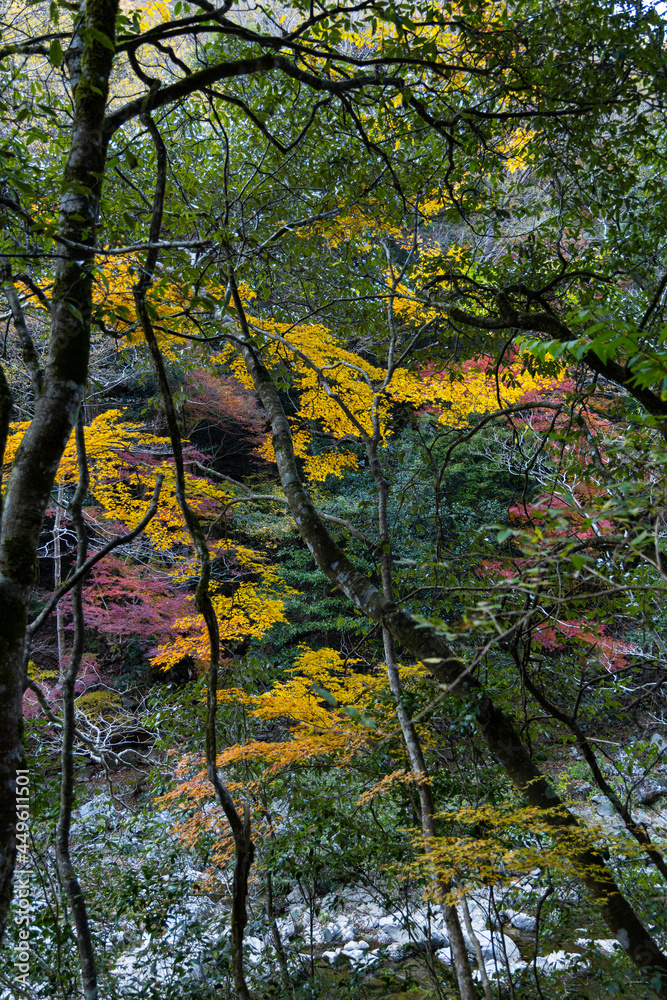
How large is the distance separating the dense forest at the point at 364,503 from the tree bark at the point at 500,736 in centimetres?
1

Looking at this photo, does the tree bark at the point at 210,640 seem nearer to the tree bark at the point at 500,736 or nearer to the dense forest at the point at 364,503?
the dense forest at the point at 364,503

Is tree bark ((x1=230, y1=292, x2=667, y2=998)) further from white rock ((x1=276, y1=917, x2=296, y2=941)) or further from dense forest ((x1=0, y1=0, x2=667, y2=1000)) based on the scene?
white rock ((x1=276, y1=917, x2=296, y2=941))

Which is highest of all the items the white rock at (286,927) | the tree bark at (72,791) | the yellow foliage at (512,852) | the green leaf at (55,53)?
the green leaf at (55,53)

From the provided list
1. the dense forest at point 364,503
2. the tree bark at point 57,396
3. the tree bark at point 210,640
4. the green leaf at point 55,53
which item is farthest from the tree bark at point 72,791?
the green leaf at point 55,53

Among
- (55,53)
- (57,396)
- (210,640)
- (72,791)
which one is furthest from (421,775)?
(55,53)

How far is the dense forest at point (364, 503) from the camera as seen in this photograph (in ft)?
4.62

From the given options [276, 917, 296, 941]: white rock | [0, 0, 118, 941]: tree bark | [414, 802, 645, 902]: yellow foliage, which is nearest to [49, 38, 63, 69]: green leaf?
[0, 0, 118, 941]: tree bark

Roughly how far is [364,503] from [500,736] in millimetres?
1995

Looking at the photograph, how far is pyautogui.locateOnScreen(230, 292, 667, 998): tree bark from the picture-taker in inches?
76.7

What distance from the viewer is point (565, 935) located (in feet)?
9.96

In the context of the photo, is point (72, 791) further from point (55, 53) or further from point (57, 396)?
point (55, 53)

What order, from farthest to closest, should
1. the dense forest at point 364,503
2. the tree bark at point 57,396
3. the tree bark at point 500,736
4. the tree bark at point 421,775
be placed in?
the tree bark at point 421,775
the tree bark at point 500,736
the dense forest at point 364,503
the tree bark at point 57,396

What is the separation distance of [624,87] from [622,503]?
2.53m

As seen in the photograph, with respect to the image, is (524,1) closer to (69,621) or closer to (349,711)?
(349,711)
